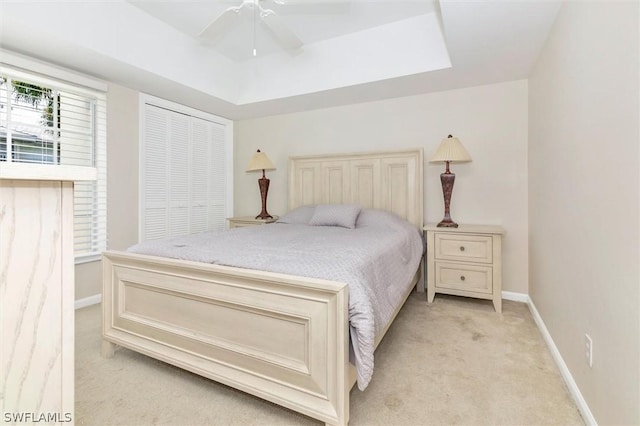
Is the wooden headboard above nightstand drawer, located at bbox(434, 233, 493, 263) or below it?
above

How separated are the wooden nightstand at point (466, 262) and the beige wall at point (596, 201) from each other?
0.53 metres

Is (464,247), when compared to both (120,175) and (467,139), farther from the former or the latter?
(120,175)

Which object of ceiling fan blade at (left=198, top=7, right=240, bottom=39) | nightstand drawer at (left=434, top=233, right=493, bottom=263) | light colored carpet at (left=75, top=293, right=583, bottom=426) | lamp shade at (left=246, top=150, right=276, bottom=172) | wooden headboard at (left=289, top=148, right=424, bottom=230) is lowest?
light colored carpet at (left=75, top=293, right=583, bottom=426)

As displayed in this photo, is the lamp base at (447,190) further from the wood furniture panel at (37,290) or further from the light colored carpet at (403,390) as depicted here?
the wood furniture panel at (37,290)

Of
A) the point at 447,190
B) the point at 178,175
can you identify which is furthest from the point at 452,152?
the point at 178,175

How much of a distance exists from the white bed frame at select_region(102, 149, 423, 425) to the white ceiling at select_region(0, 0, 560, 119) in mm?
1820

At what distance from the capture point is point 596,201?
4.50 feet

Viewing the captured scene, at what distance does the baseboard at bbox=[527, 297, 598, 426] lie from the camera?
1406mm

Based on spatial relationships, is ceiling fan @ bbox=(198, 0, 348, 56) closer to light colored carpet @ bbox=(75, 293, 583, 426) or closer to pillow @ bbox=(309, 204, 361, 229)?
pillow @ bbox=(309, 204, 361, 229)

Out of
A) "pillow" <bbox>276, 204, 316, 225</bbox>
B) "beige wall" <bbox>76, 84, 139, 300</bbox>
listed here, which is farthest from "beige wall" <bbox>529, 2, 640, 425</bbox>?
"beige wall" <bbox>76, 84, 139, 300</bbox>

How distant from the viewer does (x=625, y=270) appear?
3.65ft

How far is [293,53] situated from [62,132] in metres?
2.36

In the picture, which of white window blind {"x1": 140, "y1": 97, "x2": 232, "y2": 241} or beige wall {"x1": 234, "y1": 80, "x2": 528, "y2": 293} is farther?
white window blind {"x1": 140, "y1": 97, "x2": 232, "y2": 241}

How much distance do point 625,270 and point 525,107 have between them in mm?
2477
